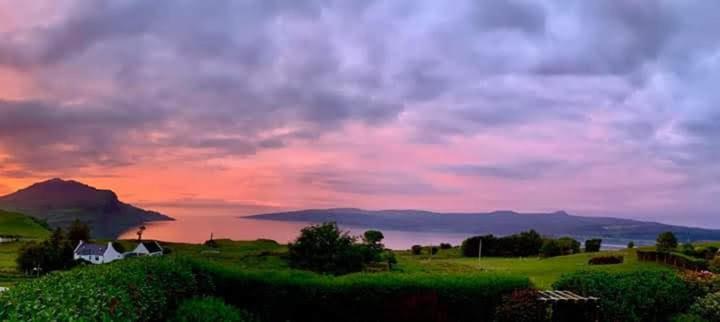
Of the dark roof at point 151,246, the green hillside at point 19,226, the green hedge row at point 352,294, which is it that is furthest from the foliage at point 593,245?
the green hillside at point 19,226

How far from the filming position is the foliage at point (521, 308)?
1567 cm

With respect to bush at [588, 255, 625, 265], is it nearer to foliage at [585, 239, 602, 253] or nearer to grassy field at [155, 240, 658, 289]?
grassy field at [155, 240, 658, 289]

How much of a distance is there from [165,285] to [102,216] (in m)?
89.3

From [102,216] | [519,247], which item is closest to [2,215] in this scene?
[102,216]

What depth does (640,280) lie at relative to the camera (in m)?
16.9

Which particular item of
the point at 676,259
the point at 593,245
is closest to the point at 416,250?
the point at 593,245

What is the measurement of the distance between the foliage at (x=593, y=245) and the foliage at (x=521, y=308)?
139ft

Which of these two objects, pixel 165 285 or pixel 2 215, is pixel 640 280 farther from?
pixel 2 215

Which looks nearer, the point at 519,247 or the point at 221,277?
the point at 221,277

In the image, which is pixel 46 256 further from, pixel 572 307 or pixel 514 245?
pixel 572 307

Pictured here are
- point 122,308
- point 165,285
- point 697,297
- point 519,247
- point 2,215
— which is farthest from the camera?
point 2,215

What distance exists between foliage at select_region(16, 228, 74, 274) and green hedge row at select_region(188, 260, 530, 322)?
1522 inches

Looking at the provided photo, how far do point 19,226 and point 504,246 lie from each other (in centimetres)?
9091

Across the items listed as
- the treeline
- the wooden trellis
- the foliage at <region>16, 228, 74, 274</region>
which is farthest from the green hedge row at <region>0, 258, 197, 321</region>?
the treeline
